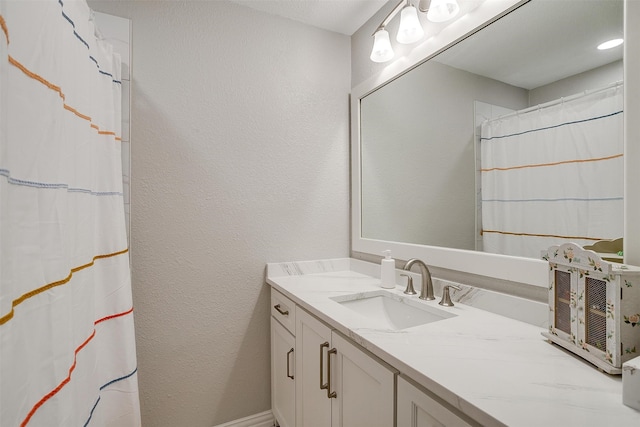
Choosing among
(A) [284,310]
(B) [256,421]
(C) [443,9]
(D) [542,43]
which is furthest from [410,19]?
(B) [256,421]

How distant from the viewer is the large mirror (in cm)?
88

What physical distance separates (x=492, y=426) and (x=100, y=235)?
1.23m

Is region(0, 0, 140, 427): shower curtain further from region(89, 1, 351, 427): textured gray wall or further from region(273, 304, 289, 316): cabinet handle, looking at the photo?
region(273, 304, 289, 316): cabinet handle

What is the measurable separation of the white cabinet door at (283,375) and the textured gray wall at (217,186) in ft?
0.28

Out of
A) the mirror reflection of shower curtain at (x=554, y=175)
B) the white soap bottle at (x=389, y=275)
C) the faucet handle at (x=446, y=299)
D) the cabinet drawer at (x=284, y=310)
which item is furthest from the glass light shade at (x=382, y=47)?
the cabinet drawer at (x=284, y=310)

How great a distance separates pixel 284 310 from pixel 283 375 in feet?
1.08

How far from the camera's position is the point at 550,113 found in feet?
3.13

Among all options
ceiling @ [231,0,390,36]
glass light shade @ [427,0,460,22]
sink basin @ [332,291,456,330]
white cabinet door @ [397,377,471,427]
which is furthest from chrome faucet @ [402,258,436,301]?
ceiling @ [231,0,390,36]

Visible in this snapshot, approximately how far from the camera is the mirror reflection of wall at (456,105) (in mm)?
902

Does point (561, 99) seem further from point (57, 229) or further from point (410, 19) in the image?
point (57, 229)

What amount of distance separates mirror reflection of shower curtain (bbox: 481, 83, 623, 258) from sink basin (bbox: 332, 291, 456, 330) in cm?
35

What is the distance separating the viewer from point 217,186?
1.60 m

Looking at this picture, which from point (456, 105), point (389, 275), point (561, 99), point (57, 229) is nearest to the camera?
point (57, 229)

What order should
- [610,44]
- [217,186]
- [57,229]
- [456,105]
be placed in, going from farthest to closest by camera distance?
[217,186] < [456,105] < [610,44] < [57,229]
